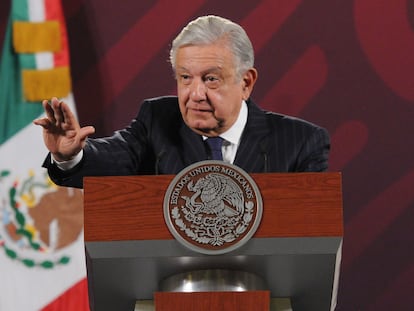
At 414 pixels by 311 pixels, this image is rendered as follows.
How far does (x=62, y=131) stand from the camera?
2.09 m

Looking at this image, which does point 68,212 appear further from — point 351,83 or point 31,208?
point 351,83

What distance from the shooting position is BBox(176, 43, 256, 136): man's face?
92.4 inches

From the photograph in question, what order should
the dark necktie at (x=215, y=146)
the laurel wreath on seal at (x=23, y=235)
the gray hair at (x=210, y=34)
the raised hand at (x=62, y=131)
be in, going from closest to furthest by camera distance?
the raised hand at (x=62, y=131) → the gray hair at (x=210, y=34) → the dark necktie at (x=215, y=146) → the laurel wreath on seal at (x=23, y=235)

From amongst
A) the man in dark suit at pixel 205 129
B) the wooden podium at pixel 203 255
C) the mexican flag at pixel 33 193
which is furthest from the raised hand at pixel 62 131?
the mexican flag at pixel 33 193

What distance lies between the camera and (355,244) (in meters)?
3.68

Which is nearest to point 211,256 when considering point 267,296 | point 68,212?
point 267,296

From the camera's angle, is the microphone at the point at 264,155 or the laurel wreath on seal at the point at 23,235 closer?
the microphone at the point at 264,155

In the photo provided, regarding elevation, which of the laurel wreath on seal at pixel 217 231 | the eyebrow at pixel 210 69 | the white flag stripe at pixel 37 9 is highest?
the white flag stripe at pixel 37 9

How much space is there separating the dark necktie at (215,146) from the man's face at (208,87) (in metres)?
0.02

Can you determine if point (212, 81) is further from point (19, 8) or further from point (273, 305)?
point (19, 8)

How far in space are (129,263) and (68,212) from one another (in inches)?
68.4

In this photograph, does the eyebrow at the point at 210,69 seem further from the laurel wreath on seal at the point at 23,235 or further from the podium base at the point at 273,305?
the laurel wreath on seal at the point at 23,235

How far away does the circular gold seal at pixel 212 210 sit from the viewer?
1.85 m

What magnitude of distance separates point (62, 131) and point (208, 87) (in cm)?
48
